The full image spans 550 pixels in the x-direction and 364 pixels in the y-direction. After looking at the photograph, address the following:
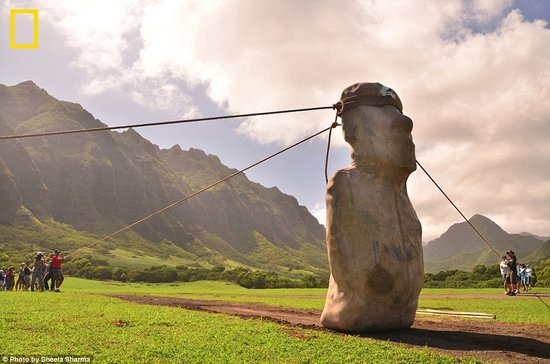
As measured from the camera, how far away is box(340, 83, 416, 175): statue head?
11836mm

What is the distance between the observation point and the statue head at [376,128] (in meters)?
11.8

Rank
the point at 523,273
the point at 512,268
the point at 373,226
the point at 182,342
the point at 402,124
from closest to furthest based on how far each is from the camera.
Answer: the point at 182,342
the point at 373,226
the point at 402,124
the point at 512,268
the point at 523,273

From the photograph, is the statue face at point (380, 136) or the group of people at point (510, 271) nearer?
the statue face at point (380, 136)

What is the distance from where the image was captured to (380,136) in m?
12.0

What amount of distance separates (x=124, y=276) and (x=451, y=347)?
187ft

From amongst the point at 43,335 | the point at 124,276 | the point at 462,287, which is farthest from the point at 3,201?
the point at 43,335

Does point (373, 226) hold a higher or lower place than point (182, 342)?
higher

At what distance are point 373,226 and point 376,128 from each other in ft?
9.16

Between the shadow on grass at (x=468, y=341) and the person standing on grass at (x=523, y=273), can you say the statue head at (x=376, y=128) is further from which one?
the person standing on grass at (x=523, y=273)

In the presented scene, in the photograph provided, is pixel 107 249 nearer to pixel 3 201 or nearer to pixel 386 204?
pixel 3 201

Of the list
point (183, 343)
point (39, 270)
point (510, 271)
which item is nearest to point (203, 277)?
point (39, 270)

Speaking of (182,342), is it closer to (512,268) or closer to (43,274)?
(43,274)

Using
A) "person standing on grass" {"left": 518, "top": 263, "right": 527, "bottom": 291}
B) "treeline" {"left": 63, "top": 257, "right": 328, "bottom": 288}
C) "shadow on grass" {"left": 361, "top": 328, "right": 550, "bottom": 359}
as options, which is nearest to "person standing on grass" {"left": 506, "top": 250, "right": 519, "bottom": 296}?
"person standing on grass" {"left": 518, "top": 263, "right": 527, "bottom": 291}

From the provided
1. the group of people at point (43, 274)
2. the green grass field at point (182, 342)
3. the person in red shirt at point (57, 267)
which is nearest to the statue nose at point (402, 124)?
the green grass field at point (182, 342)
